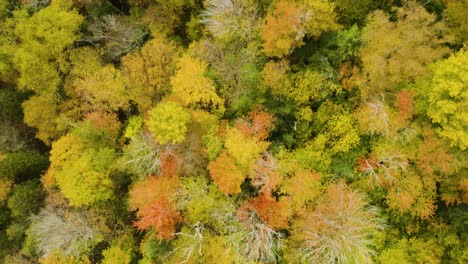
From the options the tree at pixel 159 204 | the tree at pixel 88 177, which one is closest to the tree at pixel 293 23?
the tree at pixel 159 204

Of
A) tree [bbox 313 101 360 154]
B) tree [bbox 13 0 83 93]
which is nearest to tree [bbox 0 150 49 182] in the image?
tree [bbox 13 0 83 93]

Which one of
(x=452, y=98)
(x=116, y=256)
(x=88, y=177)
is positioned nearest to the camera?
(x=452, y=98)

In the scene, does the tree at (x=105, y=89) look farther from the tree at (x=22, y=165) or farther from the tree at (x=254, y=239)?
the tree at (x=254, y=239)

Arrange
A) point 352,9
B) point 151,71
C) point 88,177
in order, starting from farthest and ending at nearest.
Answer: point 151,71
point 88,177
point 352,9

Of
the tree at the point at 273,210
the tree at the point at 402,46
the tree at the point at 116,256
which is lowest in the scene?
the tree at the point at 116,256

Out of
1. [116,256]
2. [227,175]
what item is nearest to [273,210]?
[227,175]

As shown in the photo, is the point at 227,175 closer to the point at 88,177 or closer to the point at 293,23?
the point at 293,23
